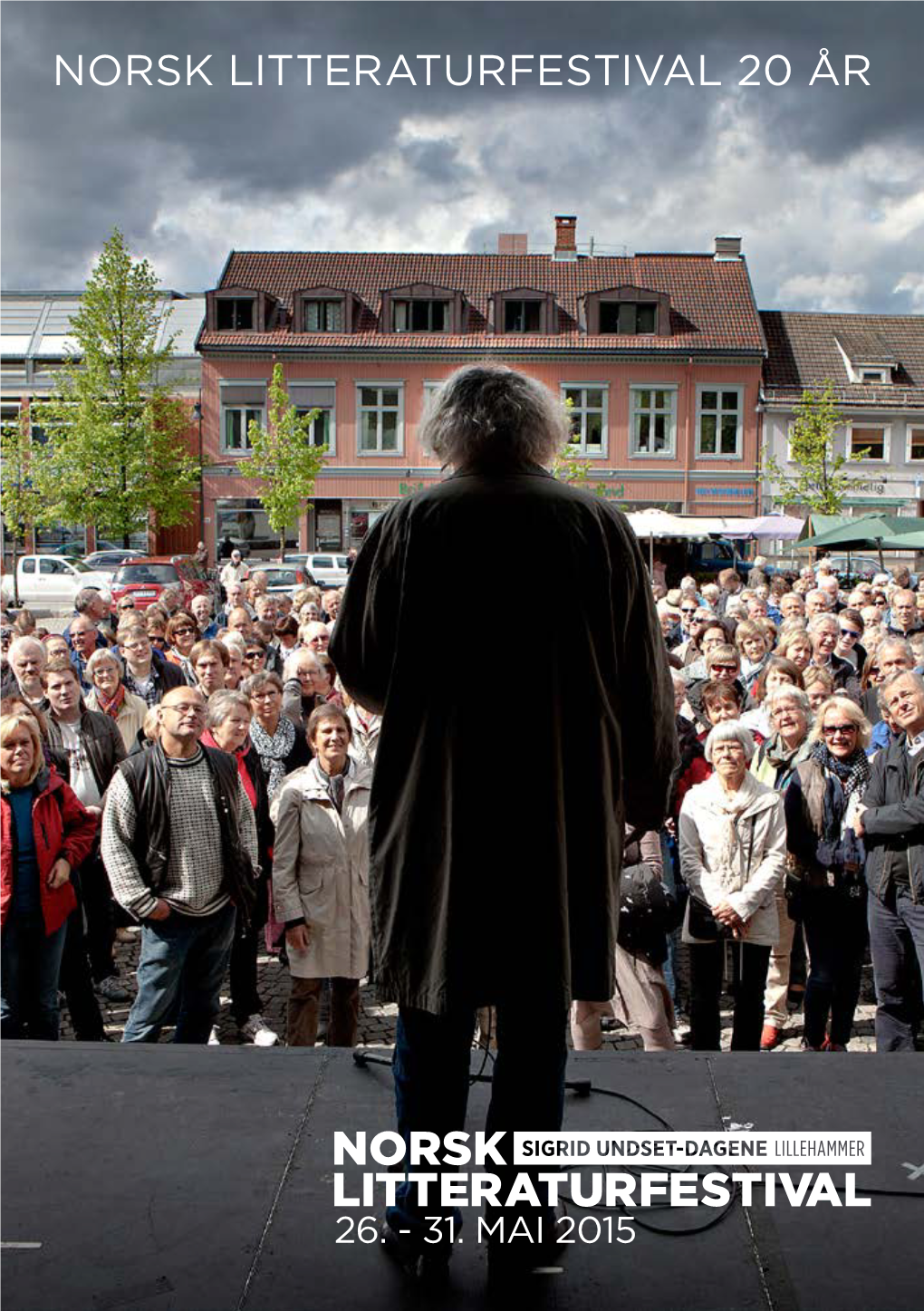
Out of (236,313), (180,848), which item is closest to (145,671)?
(180,848)

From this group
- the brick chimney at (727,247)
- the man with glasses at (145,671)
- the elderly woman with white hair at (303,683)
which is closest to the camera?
the elderly woman with white hair at (303,683)

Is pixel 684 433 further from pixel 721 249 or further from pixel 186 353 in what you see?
pixel 186 353

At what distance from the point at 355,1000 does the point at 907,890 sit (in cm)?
242

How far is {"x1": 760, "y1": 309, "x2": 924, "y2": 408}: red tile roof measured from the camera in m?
42.9

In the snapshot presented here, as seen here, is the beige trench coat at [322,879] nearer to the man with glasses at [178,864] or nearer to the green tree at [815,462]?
the man with glasses at [178,864]

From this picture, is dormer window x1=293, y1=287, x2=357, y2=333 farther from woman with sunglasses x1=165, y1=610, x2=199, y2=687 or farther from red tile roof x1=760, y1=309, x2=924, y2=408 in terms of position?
woman with sunglasses x1=165, y1=610, x2=199, y2=687

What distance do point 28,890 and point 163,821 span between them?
0.63m

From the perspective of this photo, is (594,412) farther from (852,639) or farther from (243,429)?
(852,639)

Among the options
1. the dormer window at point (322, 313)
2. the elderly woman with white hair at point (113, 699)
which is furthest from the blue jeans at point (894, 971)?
the dormer window at point (322, 313)

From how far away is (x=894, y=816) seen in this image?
16.9 ft

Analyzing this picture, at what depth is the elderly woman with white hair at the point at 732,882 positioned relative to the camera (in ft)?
17.8

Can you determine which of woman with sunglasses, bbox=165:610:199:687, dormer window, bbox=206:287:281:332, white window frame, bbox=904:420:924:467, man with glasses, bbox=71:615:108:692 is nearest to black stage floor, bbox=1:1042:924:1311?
man with glasses, bbox=71:615:108:692

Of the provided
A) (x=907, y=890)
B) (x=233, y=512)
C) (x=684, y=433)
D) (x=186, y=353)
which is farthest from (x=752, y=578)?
(x=186, y=353)

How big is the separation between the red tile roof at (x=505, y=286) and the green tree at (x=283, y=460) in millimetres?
2840
